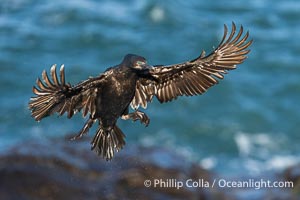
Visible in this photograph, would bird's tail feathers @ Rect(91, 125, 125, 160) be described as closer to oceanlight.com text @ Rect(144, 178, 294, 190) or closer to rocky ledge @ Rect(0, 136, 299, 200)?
rocky ledge @ Rect(0, 136, 299, 200)

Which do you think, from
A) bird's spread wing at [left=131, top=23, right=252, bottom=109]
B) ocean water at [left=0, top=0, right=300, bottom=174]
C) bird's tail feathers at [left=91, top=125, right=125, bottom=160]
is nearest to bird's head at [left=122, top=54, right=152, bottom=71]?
bird's spread wing at [left=131, top=23, right=252, bottom=109]

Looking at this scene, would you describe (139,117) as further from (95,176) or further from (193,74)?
(95,176)

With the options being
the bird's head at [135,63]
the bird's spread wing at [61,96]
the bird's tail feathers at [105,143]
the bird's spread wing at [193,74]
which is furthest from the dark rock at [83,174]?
the bird's head at [135,63]

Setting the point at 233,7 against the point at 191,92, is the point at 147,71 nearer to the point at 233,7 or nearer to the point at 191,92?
the point at 191,92

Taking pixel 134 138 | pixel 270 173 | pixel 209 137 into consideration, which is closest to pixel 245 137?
pixel 209 137

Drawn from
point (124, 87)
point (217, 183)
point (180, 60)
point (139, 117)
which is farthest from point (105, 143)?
point (180, 60)

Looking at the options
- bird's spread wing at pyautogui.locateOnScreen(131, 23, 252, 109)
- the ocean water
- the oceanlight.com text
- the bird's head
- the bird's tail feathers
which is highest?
the ocean water

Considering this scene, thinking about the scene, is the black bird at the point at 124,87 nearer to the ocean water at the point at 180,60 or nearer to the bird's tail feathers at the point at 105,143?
the bird's tail feathers at the point at 105,143
